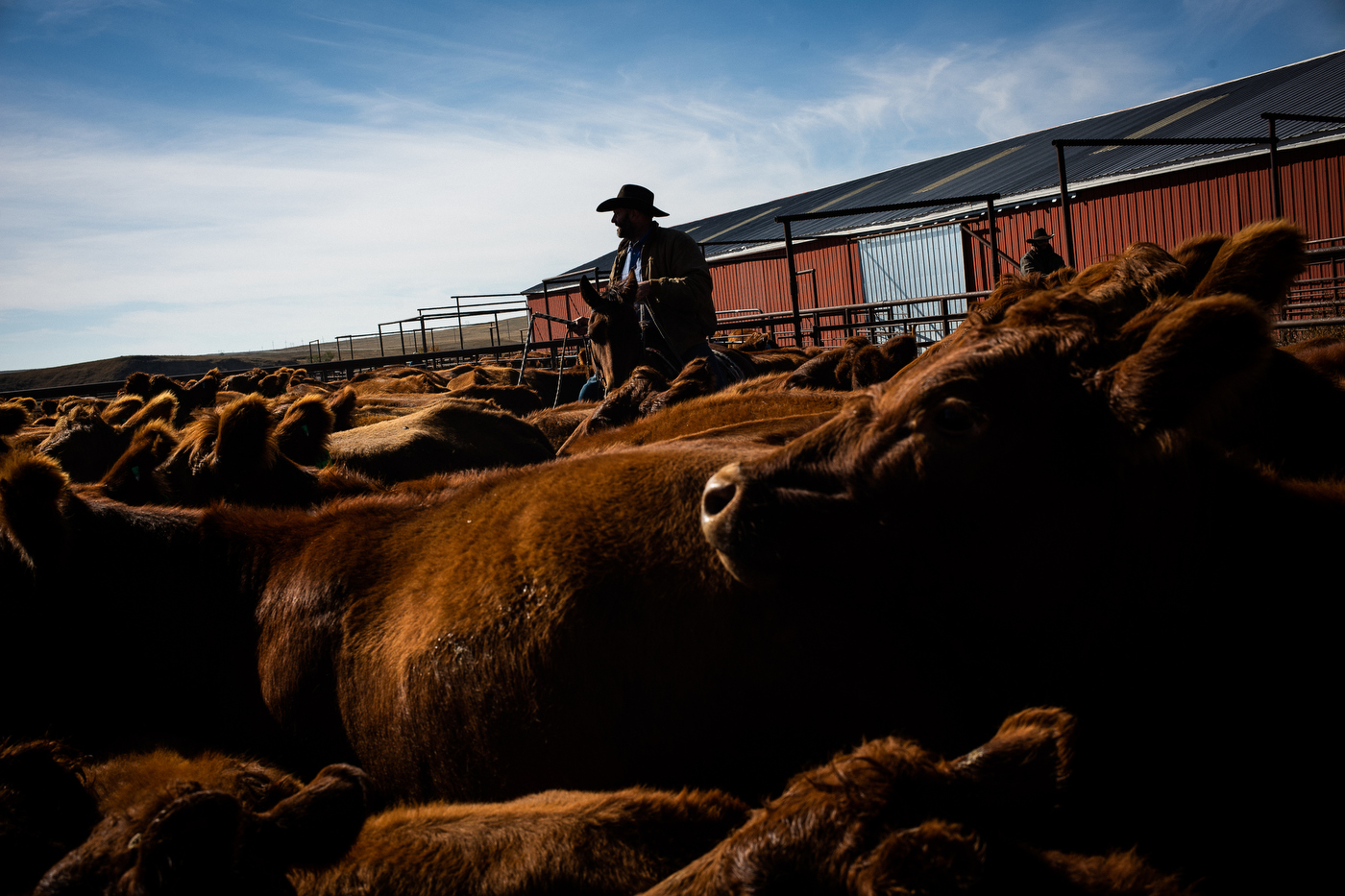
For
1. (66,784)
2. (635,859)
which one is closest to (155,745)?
(66,784)

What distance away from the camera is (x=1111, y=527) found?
6.18 ft

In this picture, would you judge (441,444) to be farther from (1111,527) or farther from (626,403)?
(1111,527)

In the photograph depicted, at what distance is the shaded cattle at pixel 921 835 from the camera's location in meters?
1.29

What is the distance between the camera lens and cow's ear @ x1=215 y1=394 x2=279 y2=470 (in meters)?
4.35

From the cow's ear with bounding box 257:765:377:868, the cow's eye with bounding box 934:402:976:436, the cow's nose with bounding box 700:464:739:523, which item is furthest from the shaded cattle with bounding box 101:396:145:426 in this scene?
the cow's eye with bounding box 934:402:976:436

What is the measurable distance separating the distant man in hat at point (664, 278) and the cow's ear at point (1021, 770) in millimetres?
6794

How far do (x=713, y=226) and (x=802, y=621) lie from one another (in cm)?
4639

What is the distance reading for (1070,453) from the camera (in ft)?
6.20

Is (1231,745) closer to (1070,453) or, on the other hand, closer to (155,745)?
(1070,453)

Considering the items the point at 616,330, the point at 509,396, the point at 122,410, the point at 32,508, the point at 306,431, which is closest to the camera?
the point at 32,508

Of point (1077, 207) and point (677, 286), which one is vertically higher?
point (1077, 207)

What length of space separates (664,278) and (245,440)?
4.48 metres

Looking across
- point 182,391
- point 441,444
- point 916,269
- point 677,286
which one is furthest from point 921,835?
point 916,269

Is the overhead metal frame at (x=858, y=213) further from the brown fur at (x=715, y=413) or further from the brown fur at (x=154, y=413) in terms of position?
the brown fur at (x=154, y=413)
